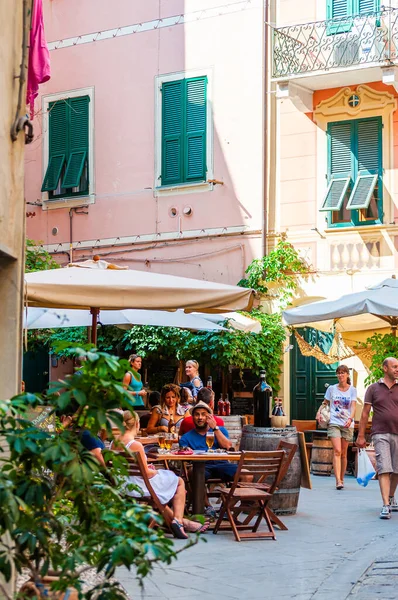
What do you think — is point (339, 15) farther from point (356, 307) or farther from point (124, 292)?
point (124, 292)

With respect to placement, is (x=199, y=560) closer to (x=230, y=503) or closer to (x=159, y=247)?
(x=230, y=503)

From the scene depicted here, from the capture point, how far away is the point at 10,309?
6566 millimetres

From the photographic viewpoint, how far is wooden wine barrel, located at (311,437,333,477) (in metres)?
16.4

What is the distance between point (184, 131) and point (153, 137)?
678mm

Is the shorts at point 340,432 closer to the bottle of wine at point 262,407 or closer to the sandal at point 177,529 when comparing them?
the bottle of wine at point 262,407

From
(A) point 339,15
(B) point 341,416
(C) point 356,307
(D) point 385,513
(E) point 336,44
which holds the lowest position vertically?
(D) point 385,513

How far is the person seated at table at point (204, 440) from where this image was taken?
11102 mm

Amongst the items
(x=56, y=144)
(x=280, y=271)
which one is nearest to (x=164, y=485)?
(x=280, y=271)

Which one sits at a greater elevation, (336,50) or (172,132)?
(336,50)

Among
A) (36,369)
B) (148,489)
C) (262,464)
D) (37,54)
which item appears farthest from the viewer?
(36,369)

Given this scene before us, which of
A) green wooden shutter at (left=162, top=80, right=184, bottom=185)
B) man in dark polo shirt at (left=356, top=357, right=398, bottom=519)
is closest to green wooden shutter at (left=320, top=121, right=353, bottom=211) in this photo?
green wooden shutter at (left=162, top=80, right=184, bottom=185)

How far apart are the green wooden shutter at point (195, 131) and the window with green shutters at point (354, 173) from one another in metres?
2.27

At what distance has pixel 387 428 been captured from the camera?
39.8 ft

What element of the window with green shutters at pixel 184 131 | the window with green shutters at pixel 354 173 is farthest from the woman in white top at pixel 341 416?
the window with green shutters at pixel 184 131
